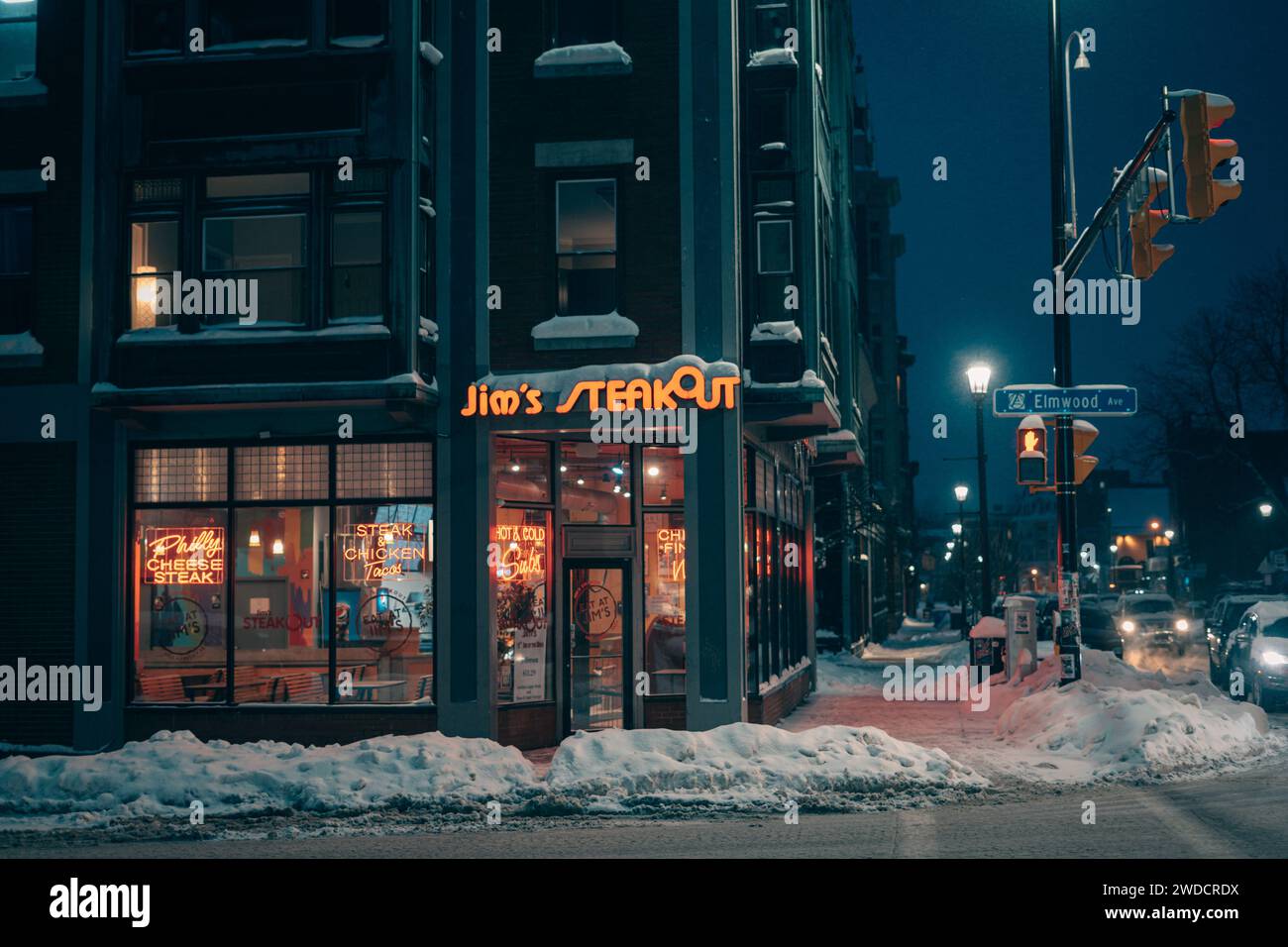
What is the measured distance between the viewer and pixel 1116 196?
49.3 feet

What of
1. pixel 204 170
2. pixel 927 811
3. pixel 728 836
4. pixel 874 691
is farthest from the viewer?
pixel 874 691

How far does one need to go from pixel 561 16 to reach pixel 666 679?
8.69 meters

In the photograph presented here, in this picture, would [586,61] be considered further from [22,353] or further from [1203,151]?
[1203,151]

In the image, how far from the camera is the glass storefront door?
17.4 m

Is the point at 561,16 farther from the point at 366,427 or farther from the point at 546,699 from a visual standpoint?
the point at 546,699

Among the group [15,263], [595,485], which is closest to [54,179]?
[15,263]

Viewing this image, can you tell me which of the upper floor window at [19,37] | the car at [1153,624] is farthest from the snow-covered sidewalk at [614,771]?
the car at [1153,624]

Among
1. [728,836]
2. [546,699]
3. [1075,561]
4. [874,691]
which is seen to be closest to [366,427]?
[546,699]

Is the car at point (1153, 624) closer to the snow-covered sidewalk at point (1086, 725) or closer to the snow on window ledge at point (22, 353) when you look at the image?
the snow-covered sidewalk at point (1086, 725)

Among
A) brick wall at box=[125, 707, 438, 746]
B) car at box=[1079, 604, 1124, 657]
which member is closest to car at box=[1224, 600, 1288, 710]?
car at box=[1079, 604, 1124, 657]

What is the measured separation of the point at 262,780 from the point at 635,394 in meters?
6.22

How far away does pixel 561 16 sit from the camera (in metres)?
17.3

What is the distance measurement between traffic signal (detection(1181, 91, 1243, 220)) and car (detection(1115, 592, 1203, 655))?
29718 millimetres

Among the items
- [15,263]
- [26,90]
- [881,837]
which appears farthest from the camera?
[15,263]
